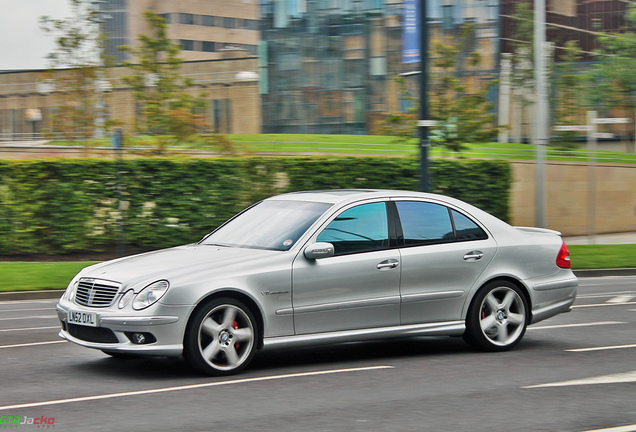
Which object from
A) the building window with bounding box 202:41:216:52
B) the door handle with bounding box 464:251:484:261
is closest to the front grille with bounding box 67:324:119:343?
the door handle with bounding box 464:251:484:261

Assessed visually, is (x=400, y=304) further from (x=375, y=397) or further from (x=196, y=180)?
(x=196, y=180)

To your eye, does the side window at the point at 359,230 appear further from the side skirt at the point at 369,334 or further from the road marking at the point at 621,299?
the road marking at the point at 621,299

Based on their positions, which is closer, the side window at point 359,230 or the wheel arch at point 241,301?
the wheel arch at point 241,301

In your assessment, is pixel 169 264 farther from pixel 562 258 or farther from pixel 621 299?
pixel 621 299

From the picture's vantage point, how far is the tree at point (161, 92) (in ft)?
81.9

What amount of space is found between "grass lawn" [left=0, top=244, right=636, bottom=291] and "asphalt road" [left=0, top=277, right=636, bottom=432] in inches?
242

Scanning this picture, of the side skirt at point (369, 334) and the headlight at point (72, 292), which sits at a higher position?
the headlight at point (72, 292)

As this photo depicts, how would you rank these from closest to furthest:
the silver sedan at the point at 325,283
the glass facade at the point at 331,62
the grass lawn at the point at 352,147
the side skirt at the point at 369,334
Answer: the silver sedan at the point at 325,283 < the side skirt at the point at 369,334 < the grass lawn at the point at 352,147 < the glass facade at the point at 331,62

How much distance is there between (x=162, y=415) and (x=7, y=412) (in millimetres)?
1043

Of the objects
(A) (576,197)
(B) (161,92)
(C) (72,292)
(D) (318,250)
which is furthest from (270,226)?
(A) (576,197)

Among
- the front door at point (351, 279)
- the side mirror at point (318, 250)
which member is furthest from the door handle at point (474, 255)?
the side mirror at point (318, 250)

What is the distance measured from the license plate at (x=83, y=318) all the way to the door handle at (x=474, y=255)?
337 centimetres

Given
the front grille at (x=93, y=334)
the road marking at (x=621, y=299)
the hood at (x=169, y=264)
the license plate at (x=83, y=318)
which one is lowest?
the road marking at (x=621, y=299)

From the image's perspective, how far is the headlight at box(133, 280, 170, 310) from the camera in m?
6.81
